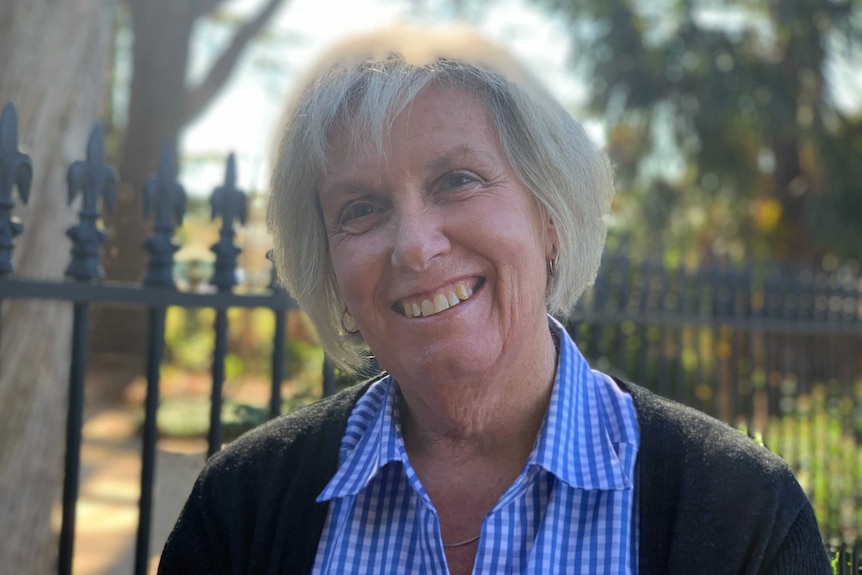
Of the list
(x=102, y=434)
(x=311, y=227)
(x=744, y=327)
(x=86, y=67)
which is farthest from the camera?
(x=102, y=434)

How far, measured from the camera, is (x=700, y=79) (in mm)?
12023

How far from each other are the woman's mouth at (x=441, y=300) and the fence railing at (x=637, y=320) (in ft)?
2.75

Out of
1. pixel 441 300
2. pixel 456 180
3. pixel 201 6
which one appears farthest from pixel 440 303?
pixel 201 6

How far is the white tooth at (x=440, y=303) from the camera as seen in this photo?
1589 millimetres

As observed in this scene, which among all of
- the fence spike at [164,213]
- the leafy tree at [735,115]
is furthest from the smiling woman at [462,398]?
the leafy tree at [735,115]

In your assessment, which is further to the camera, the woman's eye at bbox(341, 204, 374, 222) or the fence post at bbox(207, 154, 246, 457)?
the fence post at bbox(207, 154, 246, 457)

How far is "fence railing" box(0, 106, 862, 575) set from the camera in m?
2.01

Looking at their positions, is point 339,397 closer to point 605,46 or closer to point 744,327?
point 744,327

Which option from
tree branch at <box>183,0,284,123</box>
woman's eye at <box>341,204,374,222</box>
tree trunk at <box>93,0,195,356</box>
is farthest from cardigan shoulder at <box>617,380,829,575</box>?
tree branch at <box>183,0,284,123</box>

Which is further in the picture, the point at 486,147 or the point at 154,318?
the point at 154,318

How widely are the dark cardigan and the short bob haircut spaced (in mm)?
358

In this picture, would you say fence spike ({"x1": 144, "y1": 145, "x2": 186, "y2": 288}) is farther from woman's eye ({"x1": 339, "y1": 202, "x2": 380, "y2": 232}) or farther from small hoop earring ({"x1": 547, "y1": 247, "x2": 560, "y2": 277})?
small hoop earring ({"x1": 547, "y1": 247, "x2": 560, "y2": 277})

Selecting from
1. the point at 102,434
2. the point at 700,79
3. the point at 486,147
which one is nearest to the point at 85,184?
the point at 486,147

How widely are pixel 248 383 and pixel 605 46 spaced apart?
10.1m
